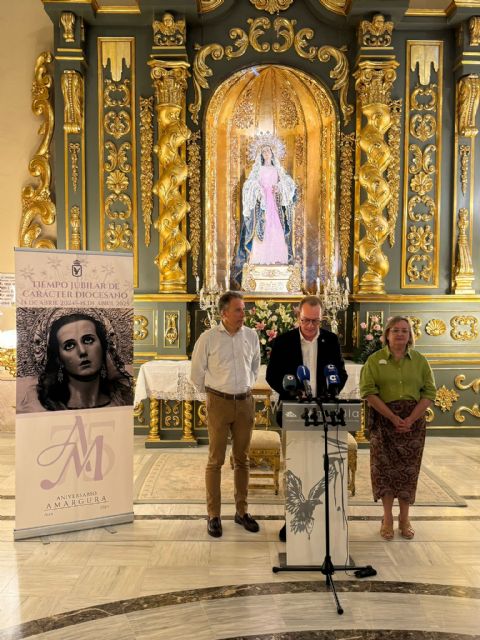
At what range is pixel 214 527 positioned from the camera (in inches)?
164

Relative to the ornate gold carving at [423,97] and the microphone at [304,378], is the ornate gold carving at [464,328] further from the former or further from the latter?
the microphone at [304,378]

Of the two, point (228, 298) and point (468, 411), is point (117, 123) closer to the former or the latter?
point (228, 298)

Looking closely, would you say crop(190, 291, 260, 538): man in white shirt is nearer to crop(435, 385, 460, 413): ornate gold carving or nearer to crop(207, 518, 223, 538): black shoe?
crop(207, 518, 223, 538): black shoe

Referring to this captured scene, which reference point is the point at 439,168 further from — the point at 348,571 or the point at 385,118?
the point at 348,571

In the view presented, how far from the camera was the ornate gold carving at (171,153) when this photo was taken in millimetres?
6887

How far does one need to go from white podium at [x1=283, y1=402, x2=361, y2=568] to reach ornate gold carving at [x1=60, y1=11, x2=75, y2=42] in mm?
5658

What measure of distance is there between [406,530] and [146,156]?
5.13m

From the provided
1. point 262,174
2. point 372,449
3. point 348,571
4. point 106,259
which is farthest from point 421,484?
point 262,174

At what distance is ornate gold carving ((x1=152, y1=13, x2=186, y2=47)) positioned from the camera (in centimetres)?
684

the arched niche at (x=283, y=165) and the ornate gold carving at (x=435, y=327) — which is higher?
the arched niche at (x=283, y=165)

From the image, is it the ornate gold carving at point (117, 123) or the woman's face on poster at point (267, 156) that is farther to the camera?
the woman's face on poster at point (267, 156)

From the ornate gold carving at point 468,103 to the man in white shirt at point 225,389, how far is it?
455cm

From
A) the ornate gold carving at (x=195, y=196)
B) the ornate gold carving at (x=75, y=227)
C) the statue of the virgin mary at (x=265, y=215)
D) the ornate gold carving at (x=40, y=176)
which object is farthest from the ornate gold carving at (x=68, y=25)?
the statue of the virgin mary at (x=265, y=215)

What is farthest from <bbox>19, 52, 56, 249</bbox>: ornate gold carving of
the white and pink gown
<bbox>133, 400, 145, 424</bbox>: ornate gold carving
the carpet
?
the carpet
